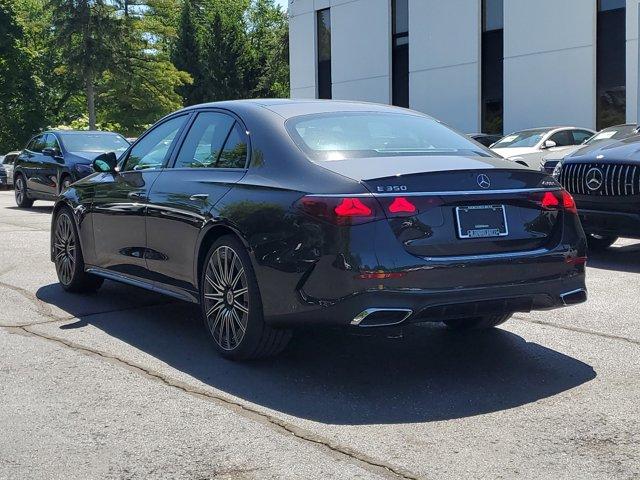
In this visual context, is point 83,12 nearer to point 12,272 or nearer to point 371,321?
point 12,272

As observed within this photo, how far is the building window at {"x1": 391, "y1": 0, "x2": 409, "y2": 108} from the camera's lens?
101ft

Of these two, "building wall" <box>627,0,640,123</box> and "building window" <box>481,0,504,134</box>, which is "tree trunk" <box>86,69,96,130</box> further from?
"building wall" <box>627,0,640,123</box>

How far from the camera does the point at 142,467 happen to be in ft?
12.4

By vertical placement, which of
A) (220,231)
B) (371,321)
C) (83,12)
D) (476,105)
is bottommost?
(371,321)

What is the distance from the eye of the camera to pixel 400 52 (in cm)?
3097

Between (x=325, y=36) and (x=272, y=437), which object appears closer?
(x=272, y=437)

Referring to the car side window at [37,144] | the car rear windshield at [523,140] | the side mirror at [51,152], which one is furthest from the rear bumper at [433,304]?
the car side window at [37,144]

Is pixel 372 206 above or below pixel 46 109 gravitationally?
below

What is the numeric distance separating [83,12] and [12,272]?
39.2 m

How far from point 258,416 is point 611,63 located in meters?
21.7

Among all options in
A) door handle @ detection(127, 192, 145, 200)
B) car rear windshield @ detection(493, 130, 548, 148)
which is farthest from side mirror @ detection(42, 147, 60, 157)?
door handle @ detection(127, 192, 145, 200)

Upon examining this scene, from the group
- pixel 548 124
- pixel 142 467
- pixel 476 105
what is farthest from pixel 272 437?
pixel 476 105

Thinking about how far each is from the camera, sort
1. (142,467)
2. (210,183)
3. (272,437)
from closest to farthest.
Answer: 1. (142,467)
2. (272,437)
3. (210,183)

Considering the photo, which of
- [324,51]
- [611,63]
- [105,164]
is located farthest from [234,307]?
[324,51]
